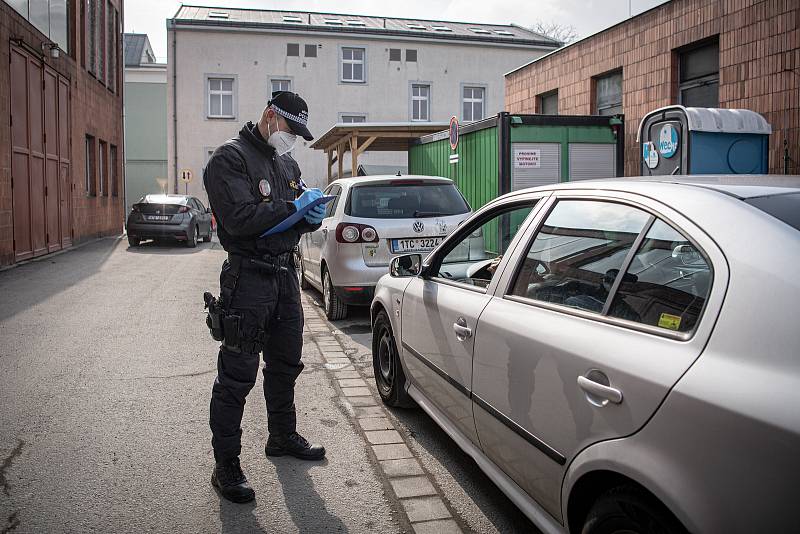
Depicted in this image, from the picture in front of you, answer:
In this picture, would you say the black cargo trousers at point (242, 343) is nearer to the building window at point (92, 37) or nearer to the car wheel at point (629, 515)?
the car wheel at point (629, 515)

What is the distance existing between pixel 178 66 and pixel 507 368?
110ft

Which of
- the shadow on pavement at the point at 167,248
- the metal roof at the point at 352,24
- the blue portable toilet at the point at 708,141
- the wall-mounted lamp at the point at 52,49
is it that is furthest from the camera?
the metal roof at the point at 352,24

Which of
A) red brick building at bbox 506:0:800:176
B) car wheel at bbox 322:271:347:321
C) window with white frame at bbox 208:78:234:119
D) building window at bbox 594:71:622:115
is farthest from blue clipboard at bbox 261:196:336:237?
window with white frame at bbox 208:78:234:119

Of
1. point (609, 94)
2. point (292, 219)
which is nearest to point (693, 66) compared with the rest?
point (609, 94)

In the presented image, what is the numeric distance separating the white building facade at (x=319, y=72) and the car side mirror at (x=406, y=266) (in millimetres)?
28611

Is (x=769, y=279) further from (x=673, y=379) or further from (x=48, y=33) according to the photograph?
(x=48, y=33)

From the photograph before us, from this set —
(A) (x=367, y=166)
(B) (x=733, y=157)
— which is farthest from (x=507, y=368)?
(A) (x=367, y=166)

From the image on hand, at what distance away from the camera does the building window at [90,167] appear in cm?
2173

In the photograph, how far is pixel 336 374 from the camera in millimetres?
5992

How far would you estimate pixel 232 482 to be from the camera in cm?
350

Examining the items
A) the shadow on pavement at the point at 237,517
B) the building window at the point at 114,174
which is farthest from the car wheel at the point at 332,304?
the building window at the point at 114,174

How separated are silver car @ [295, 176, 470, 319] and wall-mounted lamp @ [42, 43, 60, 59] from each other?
37.2ft

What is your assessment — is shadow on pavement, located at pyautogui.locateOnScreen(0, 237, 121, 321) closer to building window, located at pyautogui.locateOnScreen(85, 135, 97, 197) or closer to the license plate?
building window, located at pyautogui.locateOnScreen(85, 135, 97, 197)

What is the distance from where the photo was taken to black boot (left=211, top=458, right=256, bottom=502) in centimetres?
345
